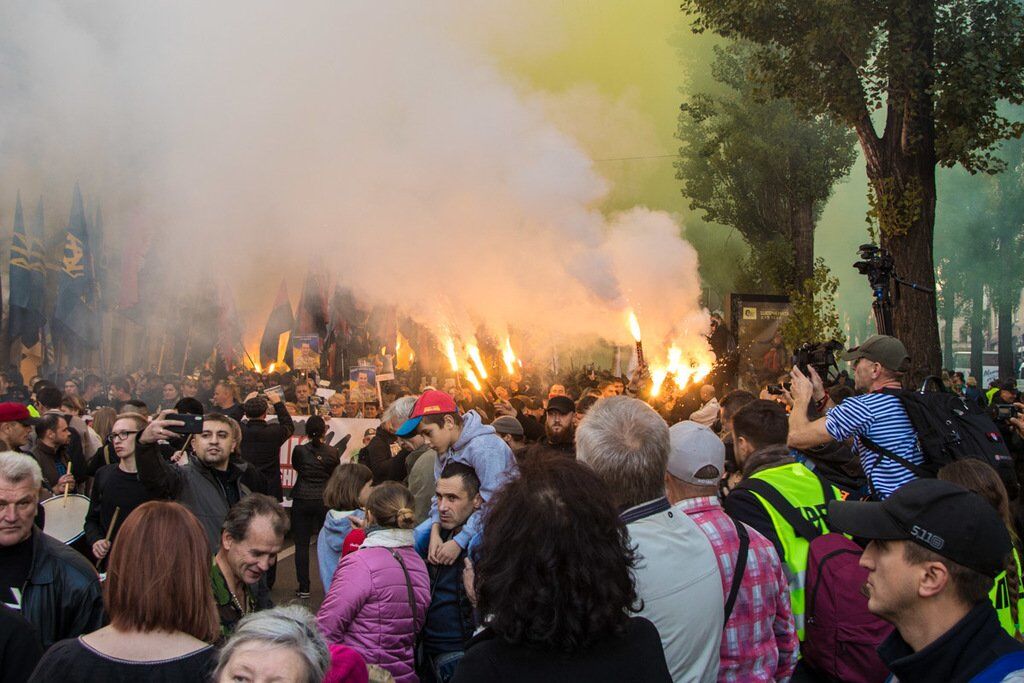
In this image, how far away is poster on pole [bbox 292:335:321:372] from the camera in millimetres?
17375

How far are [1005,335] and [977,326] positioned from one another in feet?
9.13

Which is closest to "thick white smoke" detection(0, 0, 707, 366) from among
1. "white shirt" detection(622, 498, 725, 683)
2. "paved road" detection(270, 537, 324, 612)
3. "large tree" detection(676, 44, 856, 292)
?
Answer: "paved road" detection(270, 537, 324, 612)

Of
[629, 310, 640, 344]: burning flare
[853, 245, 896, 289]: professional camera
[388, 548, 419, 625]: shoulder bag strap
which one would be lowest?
[388, 548, 419, 625]: shoulder bag strap

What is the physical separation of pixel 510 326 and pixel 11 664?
15.6 m

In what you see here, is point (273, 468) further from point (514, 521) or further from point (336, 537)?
point (514, 521)

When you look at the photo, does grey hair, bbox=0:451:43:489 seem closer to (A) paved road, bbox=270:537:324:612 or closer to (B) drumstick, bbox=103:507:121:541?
(B) drumstick, bbox=103:507:121:541

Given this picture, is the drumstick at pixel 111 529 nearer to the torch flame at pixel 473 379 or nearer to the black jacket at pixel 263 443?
the black jacket at pixel 263 443

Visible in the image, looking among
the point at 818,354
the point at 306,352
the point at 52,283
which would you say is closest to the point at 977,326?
the point at 306,352

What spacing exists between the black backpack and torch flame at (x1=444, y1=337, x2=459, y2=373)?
12786mm

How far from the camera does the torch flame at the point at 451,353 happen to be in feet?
56.4

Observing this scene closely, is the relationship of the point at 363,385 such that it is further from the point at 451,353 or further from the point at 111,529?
the point at 111,529

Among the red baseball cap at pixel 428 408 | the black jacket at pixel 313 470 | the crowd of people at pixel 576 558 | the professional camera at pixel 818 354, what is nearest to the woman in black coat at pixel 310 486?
the black jacket at pixel 313 470

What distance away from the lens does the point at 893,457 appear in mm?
4473

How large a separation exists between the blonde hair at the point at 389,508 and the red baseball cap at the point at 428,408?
2.63 feet
